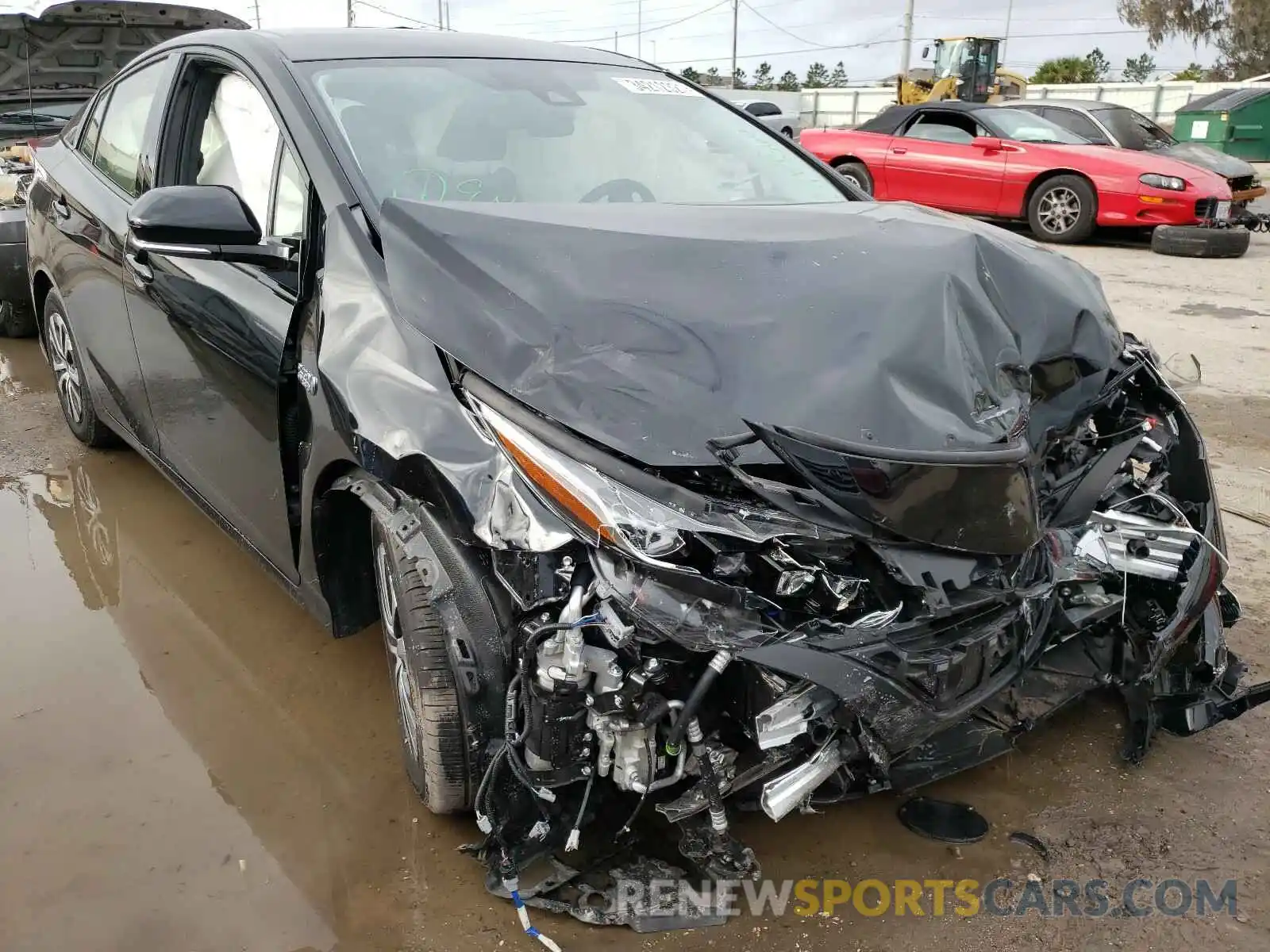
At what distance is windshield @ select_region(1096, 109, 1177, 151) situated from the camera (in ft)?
34.7

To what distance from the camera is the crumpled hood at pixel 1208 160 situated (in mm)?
10555

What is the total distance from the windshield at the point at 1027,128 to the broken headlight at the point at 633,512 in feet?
33.2

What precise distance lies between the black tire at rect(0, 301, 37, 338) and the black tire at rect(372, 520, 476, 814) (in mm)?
5592

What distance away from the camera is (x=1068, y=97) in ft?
82.7

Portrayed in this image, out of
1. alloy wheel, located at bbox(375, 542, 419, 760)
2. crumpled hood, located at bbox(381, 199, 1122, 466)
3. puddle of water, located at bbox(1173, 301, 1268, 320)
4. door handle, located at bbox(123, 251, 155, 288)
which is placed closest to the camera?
crumpled hood, located at bbox(381, 199, 1122, 466)

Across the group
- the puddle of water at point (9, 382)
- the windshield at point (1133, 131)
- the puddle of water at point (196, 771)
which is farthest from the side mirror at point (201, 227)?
the windshield at point (1133, 131)

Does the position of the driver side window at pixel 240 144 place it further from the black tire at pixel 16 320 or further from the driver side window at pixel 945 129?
the driver side window at pixel 945 129

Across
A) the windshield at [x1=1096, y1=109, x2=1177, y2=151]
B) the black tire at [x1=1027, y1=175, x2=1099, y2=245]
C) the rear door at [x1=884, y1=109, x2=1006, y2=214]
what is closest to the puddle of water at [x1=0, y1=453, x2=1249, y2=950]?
the black tire at [x1=1027, y1=175, x2=1099, y2=245]

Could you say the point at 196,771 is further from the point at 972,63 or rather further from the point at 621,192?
the point at 972,63

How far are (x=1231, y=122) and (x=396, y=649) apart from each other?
21.4 meters

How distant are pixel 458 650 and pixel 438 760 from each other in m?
0.31

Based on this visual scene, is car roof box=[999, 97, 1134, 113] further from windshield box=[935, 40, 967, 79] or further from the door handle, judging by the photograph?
the door handle

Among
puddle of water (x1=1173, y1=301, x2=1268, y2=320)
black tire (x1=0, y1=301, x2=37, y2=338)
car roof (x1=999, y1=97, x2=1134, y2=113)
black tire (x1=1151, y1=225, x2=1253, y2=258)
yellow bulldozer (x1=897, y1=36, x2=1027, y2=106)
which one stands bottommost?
black tire (x1=0, y1=301, x2=37, y2=338)

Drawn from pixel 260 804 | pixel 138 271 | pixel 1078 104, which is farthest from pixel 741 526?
pixel 1078 104
